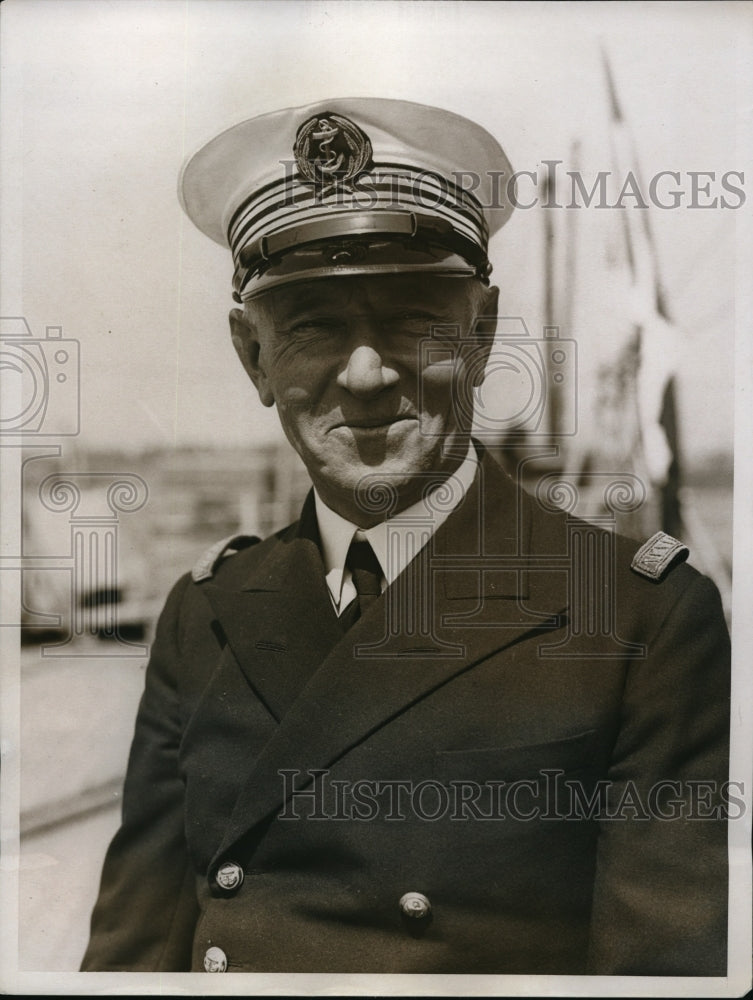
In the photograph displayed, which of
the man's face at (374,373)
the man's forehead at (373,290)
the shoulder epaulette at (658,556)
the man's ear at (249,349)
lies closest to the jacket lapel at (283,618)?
the man's face at (374,373)

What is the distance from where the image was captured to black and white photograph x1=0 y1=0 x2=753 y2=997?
5.58 ft

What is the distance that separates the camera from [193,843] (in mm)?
1776

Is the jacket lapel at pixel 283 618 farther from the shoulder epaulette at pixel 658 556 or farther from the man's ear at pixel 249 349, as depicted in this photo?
the shoulder epaulette at pixel 658 556

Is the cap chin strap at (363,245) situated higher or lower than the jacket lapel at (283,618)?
higher

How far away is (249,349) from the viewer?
1.80m

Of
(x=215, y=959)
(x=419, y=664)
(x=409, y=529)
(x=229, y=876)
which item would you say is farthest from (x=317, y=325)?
(x=215, y=959)

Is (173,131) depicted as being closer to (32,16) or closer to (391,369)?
(32,16)

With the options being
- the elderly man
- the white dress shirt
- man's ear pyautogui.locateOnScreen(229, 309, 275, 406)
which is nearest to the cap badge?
the elderly man

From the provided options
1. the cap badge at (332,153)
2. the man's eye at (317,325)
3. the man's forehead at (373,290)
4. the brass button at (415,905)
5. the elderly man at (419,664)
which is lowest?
the brass button at (415,905)

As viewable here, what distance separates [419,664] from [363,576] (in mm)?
198

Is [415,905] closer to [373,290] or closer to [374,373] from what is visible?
[374,373]

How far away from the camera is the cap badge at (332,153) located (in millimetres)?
1698

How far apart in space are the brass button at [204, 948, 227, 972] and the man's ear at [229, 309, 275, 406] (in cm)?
105

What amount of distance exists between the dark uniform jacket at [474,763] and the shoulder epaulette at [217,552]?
70mm
